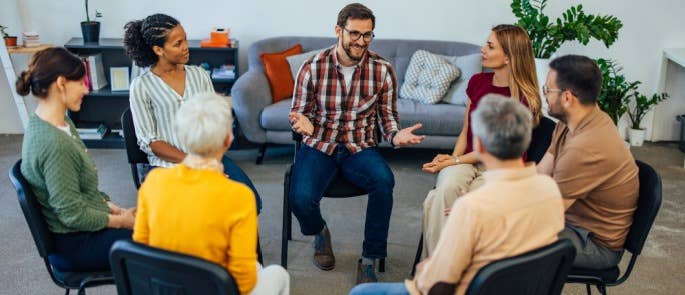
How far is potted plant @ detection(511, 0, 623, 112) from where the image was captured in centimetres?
431

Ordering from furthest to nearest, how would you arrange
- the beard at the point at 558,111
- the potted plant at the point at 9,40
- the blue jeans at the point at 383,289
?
the potted plant at the point at 9,40
the beard at the point at 558,111
the blue jeans at the point at 383,289

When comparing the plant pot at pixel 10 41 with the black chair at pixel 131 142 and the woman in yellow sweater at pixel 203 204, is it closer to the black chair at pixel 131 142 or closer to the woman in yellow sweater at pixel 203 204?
the black chair at pixel 131 142

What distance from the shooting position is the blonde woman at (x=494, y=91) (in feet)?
8.74

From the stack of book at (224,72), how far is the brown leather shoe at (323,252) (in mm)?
1921

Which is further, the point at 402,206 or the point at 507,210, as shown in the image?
the point at 402,206

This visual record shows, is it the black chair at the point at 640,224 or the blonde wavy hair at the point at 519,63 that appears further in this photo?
the blonde wavy hair at the point at 519,63

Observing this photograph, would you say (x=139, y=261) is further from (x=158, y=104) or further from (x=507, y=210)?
(x=158, y=104)

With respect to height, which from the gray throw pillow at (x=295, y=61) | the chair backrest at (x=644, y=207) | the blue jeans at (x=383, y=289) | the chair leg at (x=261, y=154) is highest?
the gray throw pillow at (x=295, y=61)

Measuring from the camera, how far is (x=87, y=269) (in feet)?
6.91

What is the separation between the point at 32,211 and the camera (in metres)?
1.95

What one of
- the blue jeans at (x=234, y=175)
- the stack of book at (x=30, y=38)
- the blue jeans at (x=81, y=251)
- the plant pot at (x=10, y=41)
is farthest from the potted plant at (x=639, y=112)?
the plant pot at (x=10, y=41)

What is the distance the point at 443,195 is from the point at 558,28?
2.19m

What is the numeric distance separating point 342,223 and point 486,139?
77.2 inches

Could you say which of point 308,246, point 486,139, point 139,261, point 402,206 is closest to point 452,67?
point 402,206
